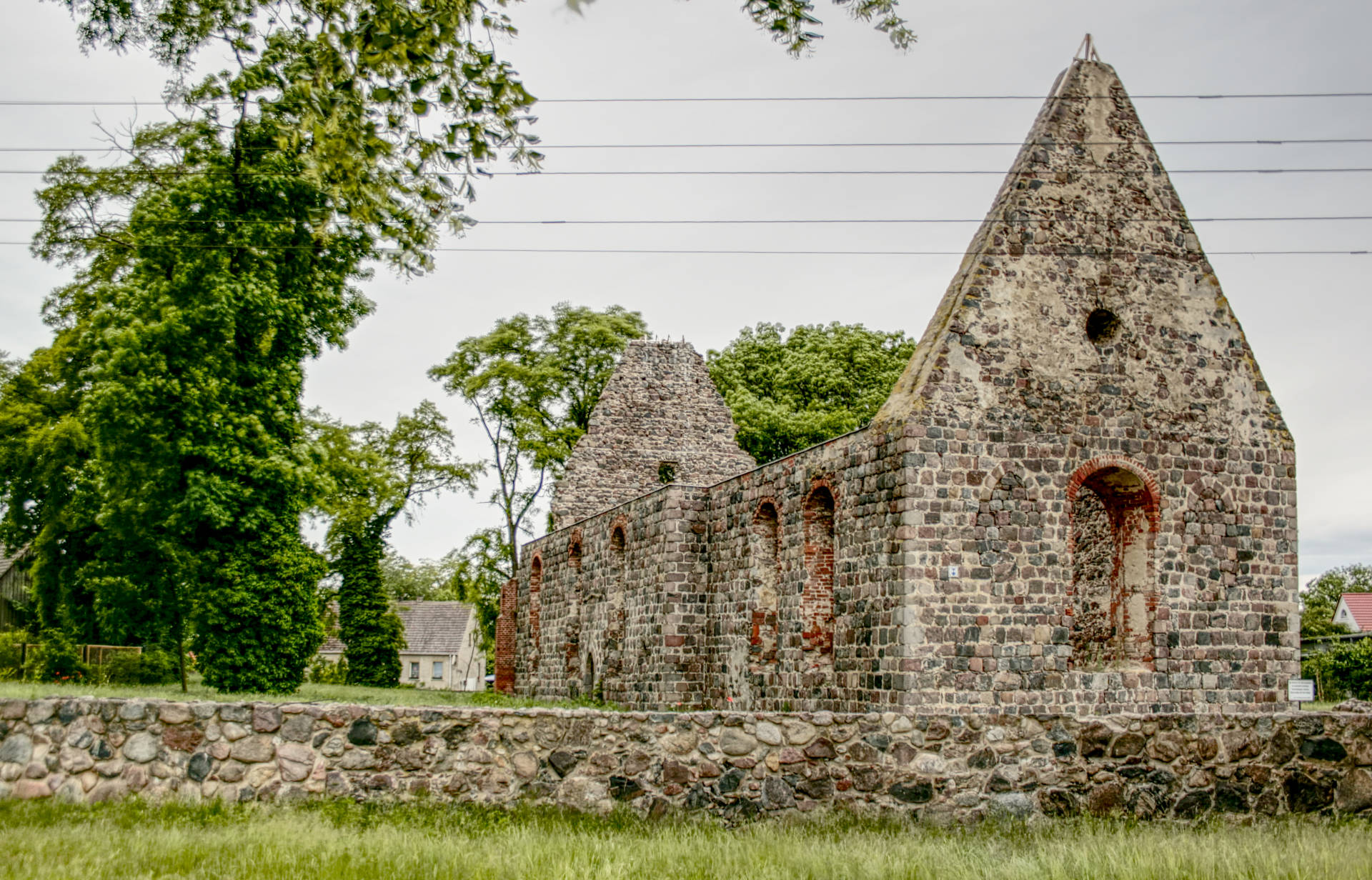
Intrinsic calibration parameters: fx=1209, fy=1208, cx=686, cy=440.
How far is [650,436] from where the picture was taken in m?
33.5

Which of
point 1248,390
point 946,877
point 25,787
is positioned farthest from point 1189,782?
point 1248,390

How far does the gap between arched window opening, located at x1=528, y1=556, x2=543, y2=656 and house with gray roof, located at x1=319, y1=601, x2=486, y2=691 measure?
40.8 m

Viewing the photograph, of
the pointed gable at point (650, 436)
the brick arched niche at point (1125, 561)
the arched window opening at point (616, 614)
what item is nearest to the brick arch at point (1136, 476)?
the brick arched niche at point (1125, 561)

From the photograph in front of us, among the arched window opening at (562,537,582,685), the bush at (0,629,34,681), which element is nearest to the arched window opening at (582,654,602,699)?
the arched window opening at (562,537,582,685)

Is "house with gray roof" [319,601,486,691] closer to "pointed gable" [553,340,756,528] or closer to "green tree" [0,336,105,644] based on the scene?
"green tree" [0,336,105,644]

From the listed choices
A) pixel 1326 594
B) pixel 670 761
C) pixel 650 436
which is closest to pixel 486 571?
pixel 650 436

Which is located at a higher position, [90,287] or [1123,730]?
[90,287]

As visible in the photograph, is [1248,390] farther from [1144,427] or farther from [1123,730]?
[1123,730]

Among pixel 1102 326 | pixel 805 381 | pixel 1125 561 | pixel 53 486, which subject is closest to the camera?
pixel 1125 561

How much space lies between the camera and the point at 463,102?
8.94 metres

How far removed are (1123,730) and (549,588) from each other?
23.3m

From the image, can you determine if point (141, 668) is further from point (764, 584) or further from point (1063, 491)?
point (1063, 491)

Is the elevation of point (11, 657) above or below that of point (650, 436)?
below

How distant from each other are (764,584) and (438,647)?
190 feet
